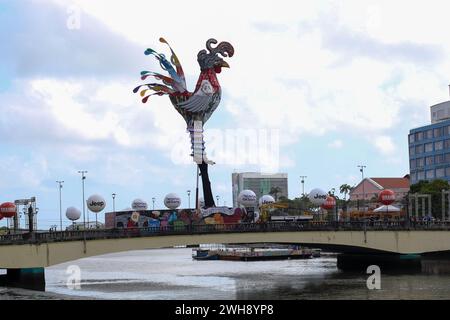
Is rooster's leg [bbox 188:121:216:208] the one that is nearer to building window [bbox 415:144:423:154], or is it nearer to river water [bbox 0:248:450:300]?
river water [bbox 0:248:450:300]

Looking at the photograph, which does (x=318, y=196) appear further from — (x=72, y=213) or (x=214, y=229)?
(x=72, y=213)

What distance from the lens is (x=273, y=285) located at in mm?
83438

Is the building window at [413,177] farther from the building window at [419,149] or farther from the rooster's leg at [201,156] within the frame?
the rooster's leg at [201,156]

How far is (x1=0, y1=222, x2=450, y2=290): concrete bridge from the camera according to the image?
74.0 meters

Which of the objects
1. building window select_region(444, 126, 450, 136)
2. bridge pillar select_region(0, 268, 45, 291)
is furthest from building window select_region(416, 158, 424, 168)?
bridge pillar select_region(0, 268, 45, 291)

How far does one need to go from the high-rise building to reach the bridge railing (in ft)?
270

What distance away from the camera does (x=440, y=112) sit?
18775cm

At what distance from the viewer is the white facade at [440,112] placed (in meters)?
185

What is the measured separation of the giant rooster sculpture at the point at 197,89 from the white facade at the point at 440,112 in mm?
81183

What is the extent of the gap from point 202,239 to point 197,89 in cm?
4165

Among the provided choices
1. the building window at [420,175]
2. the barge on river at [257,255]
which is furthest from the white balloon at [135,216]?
the building window at [420,175]
